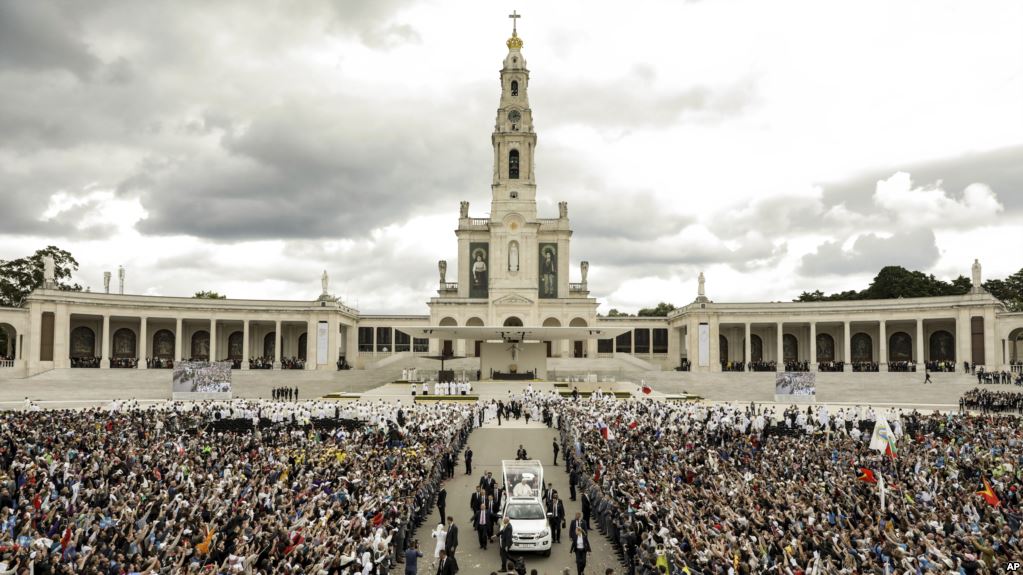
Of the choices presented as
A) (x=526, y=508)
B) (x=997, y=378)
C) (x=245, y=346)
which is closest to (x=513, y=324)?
(x=245, y=346)

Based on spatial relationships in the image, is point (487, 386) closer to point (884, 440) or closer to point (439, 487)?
point (439, 487)

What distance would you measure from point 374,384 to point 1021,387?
147ft

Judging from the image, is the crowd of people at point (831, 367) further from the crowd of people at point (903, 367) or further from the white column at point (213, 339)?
the white column at point (213, 339)

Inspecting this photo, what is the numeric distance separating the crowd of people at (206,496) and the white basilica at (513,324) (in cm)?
2836

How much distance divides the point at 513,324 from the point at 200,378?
3584 cm

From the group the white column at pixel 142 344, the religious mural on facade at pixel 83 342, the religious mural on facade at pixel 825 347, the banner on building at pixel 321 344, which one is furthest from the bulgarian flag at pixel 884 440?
the religious mural on facade at pixel 83 342

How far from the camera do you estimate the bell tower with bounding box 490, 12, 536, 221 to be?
80.6 m

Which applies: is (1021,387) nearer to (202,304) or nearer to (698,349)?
(698,349)

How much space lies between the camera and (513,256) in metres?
79.1

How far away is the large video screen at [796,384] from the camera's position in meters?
46.0

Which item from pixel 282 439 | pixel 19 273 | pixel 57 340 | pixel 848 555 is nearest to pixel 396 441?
pixel 282 439

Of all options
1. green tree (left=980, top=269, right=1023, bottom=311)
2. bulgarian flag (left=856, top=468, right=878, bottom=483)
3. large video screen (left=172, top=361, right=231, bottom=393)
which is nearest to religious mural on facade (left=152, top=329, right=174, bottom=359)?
large video screen (left=172, top=361, right=231, bottom=393)

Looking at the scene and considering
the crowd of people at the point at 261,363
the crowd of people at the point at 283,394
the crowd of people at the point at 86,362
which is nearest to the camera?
the crowd of people at the point at 283,394

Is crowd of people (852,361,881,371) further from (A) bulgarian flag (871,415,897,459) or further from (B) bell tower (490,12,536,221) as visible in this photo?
(A) bulgarian flag (871,415,897,459)
